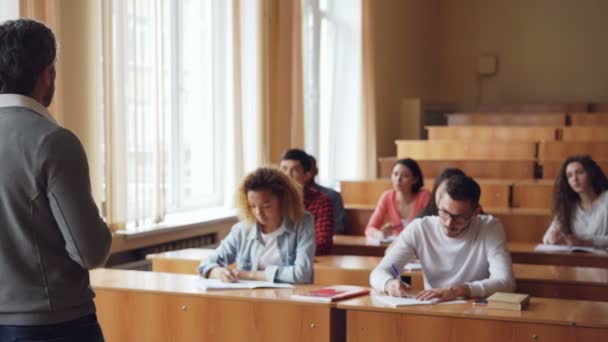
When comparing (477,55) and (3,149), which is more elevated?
(477,55)

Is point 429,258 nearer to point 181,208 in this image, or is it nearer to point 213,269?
point 213,269

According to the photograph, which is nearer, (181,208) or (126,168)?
(126,168)

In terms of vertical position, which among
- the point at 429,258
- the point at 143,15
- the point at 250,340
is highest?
the point at 143,15

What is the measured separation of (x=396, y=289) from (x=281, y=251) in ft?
2.18

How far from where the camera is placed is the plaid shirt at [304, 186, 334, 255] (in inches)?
202

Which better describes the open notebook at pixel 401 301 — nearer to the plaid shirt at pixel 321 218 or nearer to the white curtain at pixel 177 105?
the plaid shirt at pixel 321 218

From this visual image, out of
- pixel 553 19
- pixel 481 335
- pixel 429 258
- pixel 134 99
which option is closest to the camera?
pixel 481 335

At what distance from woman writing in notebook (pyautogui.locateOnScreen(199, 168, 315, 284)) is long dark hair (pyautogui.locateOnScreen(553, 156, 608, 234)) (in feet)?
7.12

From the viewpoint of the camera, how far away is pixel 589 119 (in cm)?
951

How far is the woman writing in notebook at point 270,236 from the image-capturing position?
151 inches

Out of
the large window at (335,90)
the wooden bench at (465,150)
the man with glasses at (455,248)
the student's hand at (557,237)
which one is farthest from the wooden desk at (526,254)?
the large window at (335,90)

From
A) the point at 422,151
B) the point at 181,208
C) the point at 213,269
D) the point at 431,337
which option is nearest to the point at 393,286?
the point at 431,337

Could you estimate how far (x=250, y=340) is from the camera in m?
3.48

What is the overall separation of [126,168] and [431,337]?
271 centimetres
